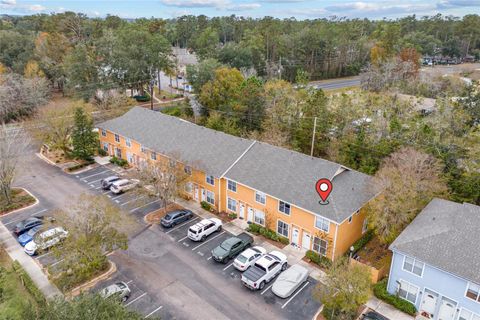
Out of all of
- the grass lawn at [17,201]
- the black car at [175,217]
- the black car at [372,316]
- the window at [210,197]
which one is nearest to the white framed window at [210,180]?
the window at [210,197]

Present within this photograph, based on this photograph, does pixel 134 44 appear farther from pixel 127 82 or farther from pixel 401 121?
pixel 401 121

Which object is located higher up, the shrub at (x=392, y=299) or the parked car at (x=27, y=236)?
the parked car at (x=27, y=236)

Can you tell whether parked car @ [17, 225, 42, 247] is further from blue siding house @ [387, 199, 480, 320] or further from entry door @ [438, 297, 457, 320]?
entry door @ [438, 297, 457, 320]

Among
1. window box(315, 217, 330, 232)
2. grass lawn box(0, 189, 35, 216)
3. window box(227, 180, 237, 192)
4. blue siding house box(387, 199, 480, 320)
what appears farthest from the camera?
grass lawn box(0, 189, 35, 216)

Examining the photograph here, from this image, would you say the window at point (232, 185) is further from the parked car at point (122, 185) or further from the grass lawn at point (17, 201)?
the grass lawn at point (17, 201)

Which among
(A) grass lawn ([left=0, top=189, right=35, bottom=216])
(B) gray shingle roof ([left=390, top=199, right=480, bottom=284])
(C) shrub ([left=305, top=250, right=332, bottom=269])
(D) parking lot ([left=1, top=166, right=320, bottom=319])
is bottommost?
(D) parking lot ([left=1, top=166, right=320, bottom=319])

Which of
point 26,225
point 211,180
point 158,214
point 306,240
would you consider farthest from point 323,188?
point 26,225

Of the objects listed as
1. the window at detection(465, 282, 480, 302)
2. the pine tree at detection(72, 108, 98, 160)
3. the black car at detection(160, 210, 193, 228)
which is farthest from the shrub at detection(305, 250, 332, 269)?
the pine tree at detection(72, 108, 98, 160)
